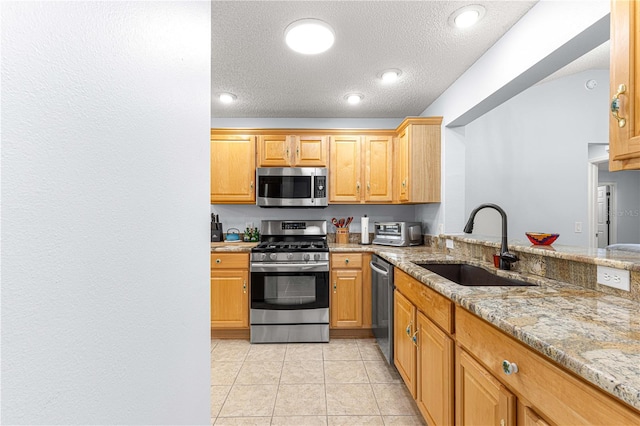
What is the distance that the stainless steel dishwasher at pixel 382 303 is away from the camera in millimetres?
2266

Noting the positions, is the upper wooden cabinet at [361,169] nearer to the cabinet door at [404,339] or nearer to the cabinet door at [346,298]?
the cabinet door at [346,298]

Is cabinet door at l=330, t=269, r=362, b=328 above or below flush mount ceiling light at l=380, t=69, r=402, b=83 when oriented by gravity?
below

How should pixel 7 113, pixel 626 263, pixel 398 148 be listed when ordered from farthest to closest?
1. pixel 398 148
2. pixel 626 263
3. pixel 7 113

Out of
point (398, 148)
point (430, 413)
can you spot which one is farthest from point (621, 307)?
point (398, 148)

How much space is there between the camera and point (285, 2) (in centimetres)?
165

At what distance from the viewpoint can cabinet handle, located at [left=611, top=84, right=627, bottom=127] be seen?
98cm

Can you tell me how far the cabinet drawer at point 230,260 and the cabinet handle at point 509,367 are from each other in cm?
238

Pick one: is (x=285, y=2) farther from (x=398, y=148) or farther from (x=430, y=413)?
(x=430, y=413)

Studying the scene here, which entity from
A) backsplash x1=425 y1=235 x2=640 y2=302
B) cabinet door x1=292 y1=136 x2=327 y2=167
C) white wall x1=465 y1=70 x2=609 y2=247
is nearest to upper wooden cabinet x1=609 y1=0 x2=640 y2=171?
backsplash x1=425 y1=235 x2=640 y2=302

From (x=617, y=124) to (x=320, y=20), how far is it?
1.56 meters

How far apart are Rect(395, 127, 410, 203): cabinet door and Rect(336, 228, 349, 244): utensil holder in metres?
0.72

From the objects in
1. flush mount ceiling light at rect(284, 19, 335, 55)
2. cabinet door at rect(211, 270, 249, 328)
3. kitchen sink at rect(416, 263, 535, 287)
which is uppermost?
flush mount ceiling light at rect(284, 19, 335, 55)

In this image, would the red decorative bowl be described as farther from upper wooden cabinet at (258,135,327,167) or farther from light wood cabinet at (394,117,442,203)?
upper wooden cabinet at (258,135,327,167)

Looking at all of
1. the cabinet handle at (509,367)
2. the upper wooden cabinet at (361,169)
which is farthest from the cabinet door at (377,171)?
the cabinet handle at (509,367)
